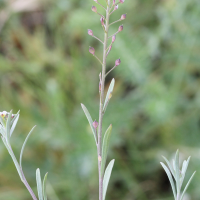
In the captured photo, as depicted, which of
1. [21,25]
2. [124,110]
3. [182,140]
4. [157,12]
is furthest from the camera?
[21,25]

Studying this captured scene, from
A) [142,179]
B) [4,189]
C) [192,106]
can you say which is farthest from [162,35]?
[4,189]

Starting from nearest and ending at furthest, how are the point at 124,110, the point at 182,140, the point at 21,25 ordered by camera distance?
the point at 124,110 < the point at 182,140 < the point at 21,25

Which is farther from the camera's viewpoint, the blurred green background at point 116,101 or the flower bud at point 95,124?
the blurred green background at point 116,101

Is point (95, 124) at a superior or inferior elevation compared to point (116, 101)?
superior

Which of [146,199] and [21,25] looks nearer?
[146,199]

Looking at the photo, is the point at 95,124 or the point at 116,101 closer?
the point at 95,124

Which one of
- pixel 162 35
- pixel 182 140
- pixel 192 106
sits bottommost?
pixel 182 140

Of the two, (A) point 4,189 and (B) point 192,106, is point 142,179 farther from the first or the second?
(A) point 4,189

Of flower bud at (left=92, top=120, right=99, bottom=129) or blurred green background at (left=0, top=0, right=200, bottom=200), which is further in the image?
blurred green background at (left=0, top=0, right=200, bottom=200)
